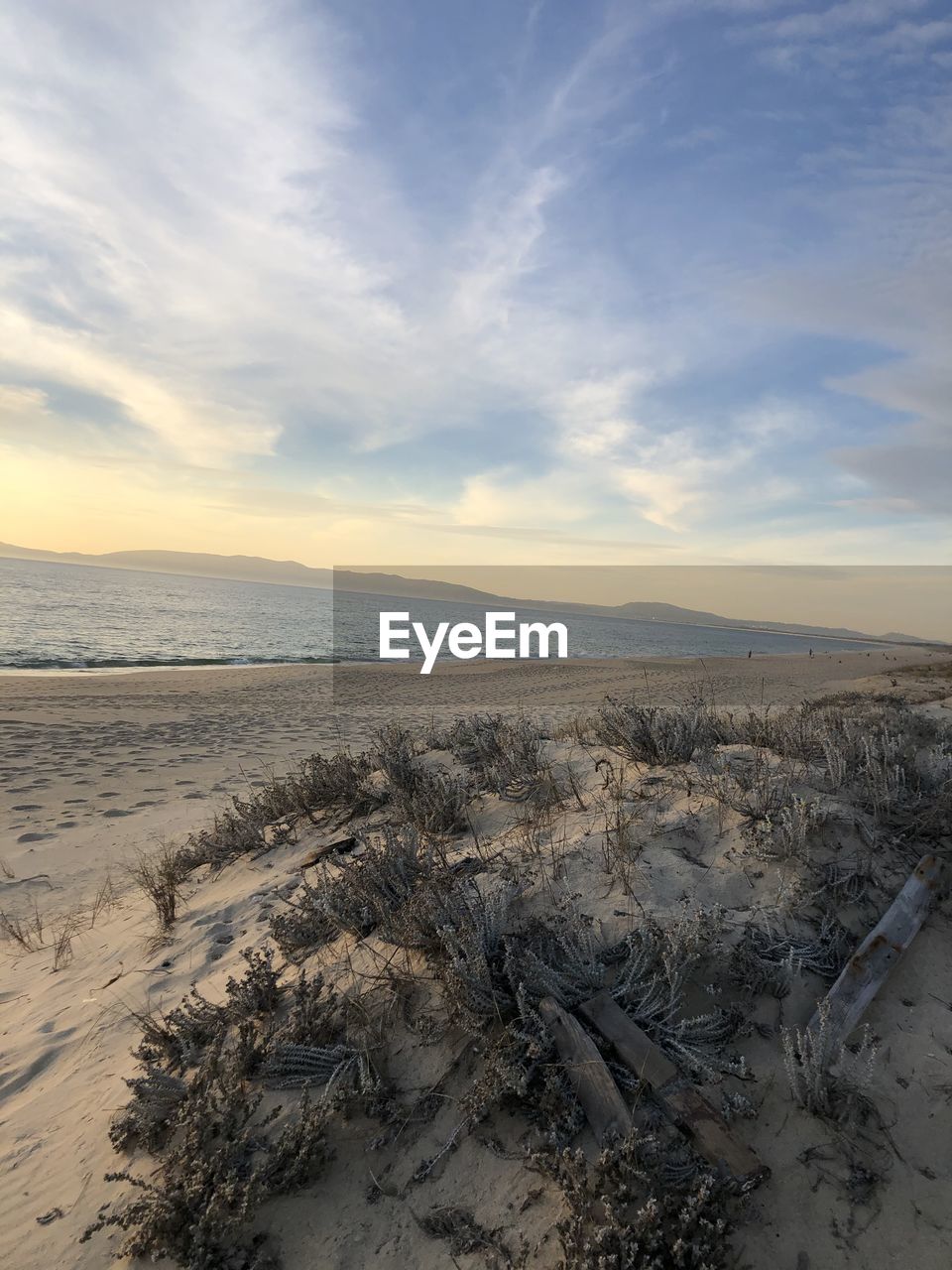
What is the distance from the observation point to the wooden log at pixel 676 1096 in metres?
1.96

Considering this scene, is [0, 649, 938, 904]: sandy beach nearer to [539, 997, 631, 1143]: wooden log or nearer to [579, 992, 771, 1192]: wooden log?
[539, 997, 631, 1143]: wooden log

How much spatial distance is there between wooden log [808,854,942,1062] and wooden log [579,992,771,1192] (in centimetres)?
49

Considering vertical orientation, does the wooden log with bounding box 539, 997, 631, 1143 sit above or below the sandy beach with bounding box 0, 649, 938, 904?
above

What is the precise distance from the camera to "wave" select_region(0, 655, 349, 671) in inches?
874

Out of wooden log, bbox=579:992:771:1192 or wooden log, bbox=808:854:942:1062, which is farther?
wooden log, bbox=808:854:942:1062

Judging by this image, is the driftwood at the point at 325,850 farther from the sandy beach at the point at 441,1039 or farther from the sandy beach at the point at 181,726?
the sandy beach at the point at 181,726

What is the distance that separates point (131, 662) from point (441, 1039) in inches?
1072

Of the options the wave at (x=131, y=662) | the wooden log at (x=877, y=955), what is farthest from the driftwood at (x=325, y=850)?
the wave at (x=131, y=662)

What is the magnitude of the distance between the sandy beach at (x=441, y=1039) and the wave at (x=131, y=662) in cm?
1830

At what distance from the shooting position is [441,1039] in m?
2.54

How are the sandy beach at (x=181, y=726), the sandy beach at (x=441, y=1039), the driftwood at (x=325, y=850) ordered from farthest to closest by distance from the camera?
1. the sandy beach at (x=181, y=726)
2. the driftwood at (x=325, y=850)
3. the sandy beach at (x=441, y=1039)

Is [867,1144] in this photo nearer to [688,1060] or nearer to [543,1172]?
[688,1060]

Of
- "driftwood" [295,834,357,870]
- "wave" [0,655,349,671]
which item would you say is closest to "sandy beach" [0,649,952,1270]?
"driftwood" [295,834,357,870]

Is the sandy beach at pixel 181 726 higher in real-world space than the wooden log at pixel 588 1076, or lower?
lower
